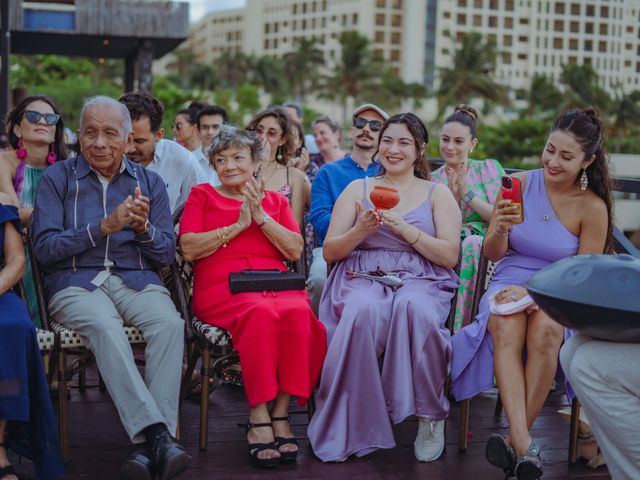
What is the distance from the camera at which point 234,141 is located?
439cm

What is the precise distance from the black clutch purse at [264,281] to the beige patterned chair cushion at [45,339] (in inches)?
32.6

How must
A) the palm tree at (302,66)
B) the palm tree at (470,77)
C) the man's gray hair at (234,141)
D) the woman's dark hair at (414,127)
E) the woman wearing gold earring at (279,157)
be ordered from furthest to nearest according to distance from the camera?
1. the palm tree at (302,66)
2. the palm tree at (470,77)
3. the woman wearing gold earring at (279,157)
4. the woman's dark hair at (414,127)
5. the man's gray hair at (234,141)

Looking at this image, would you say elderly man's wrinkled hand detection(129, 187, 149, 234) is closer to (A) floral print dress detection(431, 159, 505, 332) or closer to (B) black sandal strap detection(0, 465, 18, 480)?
(B) black sandal strap detection(0, 465, 18, 480)

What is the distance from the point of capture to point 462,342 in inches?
161

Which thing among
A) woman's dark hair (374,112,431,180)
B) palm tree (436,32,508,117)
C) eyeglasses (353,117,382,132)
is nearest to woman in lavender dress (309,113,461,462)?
woman's dark hair (374,112,431,180)

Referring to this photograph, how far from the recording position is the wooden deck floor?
3.78 meters

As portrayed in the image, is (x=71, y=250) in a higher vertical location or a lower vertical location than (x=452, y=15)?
lower

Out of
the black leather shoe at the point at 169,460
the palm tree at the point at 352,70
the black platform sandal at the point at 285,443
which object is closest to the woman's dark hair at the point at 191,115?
the black platform sandal at the point at 285,443

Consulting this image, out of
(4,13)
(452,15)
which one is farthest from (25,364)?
(452,15)

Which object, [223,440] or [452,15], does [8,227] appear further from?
[452,15]

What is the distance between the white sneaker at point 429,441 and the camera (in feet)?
13.1

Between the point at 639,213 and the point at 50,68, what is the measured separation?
3267cm

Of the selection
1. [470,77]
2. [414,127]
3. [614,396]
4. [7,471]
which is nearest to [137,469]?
[7,471]

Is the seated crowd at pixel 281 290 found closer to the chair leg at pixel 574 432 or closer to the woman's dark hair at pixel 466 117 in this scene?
the chair leg at pixel 574 432
